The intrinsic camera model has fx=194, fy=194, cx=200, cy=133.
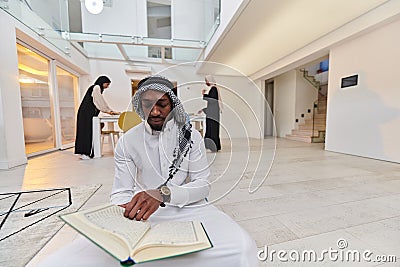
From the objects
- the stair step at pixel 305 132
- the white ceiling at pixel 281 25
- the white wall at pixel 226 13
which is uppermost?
the white wall at pixel 226 13


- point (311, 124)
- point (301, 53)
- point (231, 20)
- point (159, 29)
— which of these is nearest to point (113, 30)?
point (159, 29)

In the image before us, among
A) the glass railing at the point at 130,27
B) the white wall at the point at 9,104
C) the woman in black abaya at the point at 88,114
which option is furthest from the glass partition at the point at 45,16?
the woman in black abaya at the point at 88,114

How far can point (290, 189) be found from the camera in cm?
178

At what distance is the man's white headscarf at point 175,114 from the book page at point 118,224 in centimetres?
25

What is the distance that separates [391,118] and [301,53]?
7.55 feet

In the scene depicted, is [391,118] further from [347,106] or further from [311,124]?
[311,124]

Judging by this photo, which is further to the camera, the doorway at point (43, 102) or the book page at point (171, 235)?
the doorway at point (43, 102)

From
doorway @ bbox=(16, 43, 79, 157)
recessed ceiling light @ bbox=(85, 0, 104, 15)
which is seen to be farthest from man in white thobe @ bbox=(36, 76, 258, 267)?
recessed ceiling light @ bbox=(85, 0, 104, 15)

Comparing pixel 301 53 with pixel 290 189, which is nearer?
pixel 290 189

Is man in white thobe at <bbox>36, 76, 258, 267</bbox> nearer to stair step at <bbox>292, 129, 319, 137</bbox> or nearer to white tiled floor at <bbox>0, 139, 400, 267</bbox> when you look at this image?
white tiled floor at <bbox>0, 139, 400, 267</bbox>

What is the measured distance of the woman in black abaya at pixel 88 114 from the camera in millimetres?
3373

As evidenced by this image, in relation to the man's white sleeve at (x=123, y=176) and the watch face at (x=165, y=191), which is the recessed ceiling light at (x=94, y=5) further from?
the watch face at (x=165, y=191)

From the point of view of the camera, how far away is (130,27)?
543 centimetres

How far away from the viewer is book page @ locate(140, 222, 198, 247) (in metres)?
0.48
